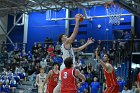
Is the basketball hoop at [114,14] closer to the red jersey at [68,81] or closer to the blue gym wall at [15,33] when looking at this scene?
the blue gym wall at [15,33]

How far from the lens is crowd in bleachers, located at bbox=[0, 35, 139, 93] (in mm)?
21733

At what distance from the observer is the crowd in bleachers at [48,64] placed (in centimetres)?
Result: 2173

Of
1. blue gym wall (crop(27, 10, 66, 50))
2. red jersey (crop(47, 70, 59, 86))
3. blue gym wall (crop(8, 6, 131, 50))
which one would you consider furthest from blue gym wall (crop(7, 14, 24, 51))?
red jersey (crop(47, 70, 59, 86))

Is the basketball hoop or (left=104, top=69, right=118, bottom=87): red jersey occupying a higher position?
the basketball hoop

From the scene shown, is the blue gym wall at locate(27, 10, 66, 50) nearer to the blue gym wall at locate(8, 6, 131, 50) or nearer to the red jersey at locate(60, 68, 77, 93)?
the blue gym wall at locate(8, 6, 131, 50)

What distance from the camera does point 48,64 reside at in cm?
2602

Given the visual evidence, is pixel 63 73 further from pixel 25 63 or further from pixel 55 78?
pixel 25 63

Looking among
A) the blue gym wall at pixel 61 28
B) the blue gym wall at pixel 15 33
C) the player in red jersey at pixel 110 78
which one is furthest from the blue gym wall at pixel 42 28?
the player in red jersey at pixel 110 78

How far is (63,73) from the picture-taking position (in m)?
7.84

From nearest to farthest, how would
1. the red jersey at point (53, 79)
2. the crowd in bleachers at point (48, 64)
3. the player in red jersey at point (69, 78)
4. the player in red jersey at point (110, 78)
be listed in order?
the player in red jersey at point (69, 78)
the player in red jersey at point (110, 78)
the red jersey at point (53, 79)
the crowd in bleachers at point (48, 64)

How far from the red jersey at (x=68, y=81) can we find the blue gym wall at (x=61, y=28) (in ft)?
67.4

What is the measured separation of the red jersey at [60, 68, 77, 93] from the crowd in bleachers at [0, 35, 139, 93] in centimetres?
1255

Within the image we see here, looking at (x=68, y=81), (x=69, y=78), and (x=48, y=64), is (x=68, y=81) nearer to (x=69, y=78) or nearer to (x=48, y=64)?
(x=69, y=78)

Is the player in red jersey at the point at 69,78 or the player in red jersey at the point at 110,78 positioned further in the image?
the player in red jersey at the point at 110,78
